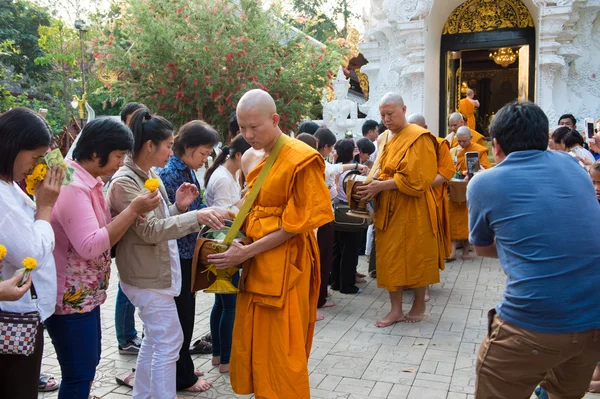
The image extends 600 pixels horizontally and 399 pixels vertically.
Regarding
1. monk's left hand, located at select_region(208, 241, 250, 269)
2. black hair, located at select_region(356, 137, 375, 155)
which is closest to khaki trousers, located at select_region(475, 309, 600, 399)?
monk's left hand, located at select_region(208, 241, 250, 269)

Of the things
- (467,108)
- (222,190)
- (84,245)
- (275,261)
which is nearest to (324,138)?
(222,190)

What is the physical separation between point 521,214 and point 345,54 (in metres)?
12.9

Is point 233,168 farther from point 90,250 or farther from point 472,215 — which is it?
point 472,215

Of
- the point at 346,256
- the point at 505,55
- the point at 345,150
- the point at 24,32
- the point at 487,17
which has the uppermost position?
the point at 24,32

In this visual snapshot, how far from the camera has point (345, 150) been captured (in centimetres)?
601

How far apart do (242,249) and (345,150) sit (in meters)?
3.20

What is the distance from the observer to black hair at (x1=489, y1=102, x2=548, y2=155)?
2.43 m

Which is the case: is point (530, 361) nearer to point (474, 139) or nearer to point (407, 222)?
point (407, 222)

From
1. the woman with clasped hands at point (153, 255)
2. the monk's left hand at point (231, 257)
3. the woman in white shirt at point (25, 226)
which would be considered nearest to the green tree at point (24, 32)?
the woman with clasped hands at point (153, 255)

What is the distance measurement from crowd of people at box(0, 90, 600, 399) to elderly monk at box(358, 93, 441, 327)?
1570 millimetres

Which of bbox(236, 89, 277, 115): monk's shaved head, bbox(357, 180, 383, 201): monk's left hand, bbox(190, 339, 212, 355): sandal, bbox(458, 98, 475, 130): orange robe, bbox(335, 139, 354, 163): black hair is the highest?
bbox(458, 98, 475, 130): orange robe

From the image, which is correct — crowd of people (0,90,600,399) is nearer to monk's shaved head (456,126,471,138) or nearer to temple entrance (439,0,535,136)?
monk's shaved head (456,126,471,138)

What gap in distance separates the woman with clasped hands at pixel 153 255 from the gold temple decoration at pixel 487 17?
9565mm

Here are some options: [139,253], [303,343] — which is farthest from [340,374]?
[139,253]
